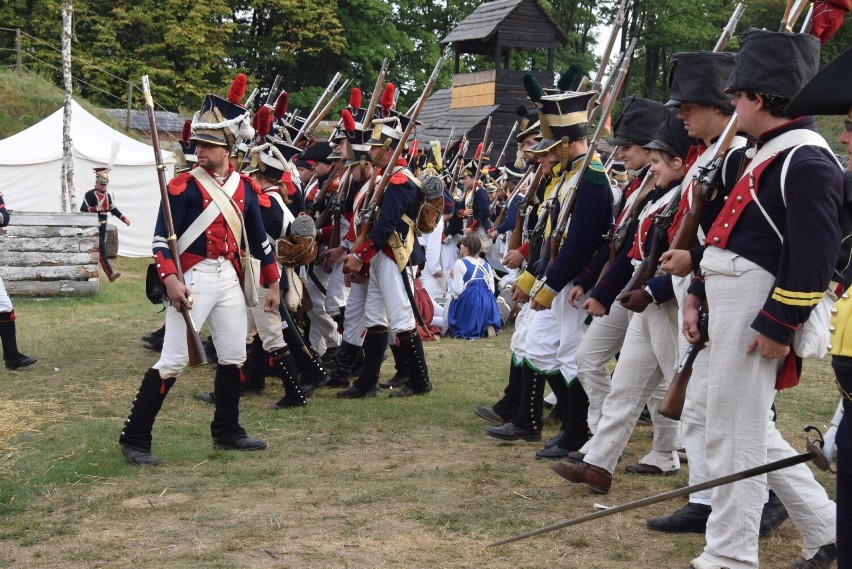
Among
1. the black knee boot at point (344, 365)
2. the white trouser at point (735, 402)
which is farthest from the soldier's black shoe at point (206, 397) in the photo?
the white trouser at point (735, 402)

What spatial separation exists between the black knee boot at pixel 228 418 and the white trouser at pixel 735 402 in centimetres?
318

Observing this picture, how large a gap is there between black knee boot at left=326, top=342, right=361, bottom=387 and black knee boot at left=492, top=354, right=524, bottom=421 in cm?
185

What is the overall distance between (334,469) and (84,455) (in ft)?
4.97

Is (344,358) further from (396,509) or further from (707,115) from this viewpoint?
(707,115)

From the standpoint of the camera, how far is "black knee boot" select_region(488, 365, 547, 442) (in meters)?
6.43

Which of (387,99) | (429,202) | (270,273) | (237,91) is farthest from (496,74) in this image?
(270,273)

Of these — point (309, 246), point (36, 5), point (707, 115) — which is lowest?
point (309, 246)

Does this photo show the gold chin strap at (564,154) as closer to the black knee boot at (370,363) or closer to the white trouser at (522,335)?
the white trouser at (522,335)

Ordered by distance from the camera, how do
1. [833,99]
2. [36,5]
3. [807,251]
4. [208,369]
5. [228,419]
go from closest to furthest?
[833,99]
[807,251]
[228,419]
[208,369]
[36,5]

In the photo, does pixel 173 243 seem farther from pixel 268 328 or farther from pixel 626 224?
pixel 626 224

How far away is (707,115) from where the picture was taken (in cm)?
442

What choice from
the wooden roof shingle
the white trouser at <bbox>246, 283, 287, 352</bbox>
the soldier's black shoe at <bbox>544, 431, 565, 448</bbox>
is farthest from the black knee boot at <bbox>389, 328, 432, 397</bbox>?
the wooden roof shingle

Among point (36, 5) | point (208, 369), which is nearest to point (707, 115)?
point (208, 369)

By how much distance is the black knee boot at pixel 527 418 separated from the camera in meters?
6.43
